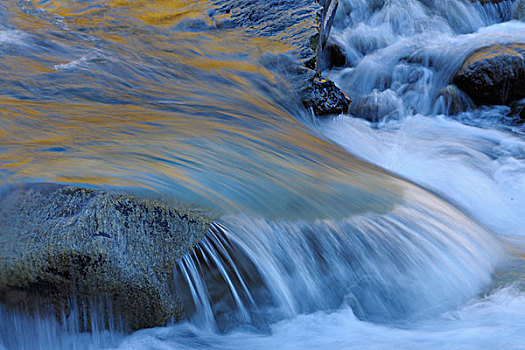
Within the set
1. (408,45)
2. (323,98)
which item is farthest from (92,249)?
(408,45)

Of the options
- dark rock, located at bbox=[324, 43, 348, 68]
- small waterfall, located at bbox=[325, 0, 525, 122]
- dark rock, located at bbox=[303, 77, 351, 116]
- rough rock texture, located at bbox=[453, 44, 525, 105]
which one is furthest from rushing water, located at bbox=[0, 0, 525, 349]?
dark rock, located at bbox=[324, 43, 348, 68]

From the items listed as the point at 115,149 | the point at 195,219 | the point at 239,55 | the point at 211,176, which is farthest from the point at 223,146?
the point at 239,55

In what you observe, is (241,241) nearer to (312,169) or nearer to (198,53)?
(312,169)

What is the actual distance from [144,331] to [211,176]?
0.98 m

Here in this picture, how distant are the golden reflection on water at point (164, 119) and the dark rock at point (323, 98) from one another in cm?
22

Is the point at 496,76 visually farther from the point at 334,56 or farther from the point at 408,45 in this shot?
the point at 334,56

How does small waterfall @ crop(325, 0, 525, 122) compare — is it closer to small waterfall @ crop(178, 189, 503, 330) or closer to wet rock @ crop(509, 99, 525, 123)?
wet rock @ crop(509, 99, 525, 123)

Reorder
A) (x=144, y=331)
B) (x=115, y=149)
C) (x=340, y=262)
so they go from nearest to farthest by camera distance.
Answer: (x=144, y=331)
(x=340, y=262)
(x=115, y=149)

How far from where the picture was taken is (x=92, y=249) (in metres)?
2.18

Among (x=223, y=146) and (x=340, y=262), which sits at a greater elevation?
(x=223, y=146)

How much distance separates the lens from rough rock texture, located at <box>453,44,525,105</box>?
6211mm

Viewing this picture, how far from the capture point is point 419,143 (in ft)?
17.8

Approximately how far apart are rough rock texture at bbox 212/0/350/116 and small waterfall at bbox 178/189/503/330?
2007 millimetres

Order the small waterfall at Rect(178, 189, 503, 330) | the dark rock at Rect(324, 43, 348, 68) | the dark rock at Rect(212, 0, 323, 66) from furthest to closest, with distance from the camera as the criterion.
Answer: the dark rock at Rect(324, 43, 348, 68) → the dark rock at Rect(212, 0, 323, 66) → the small waterfall at Rect(178, 189, 503, 330)
